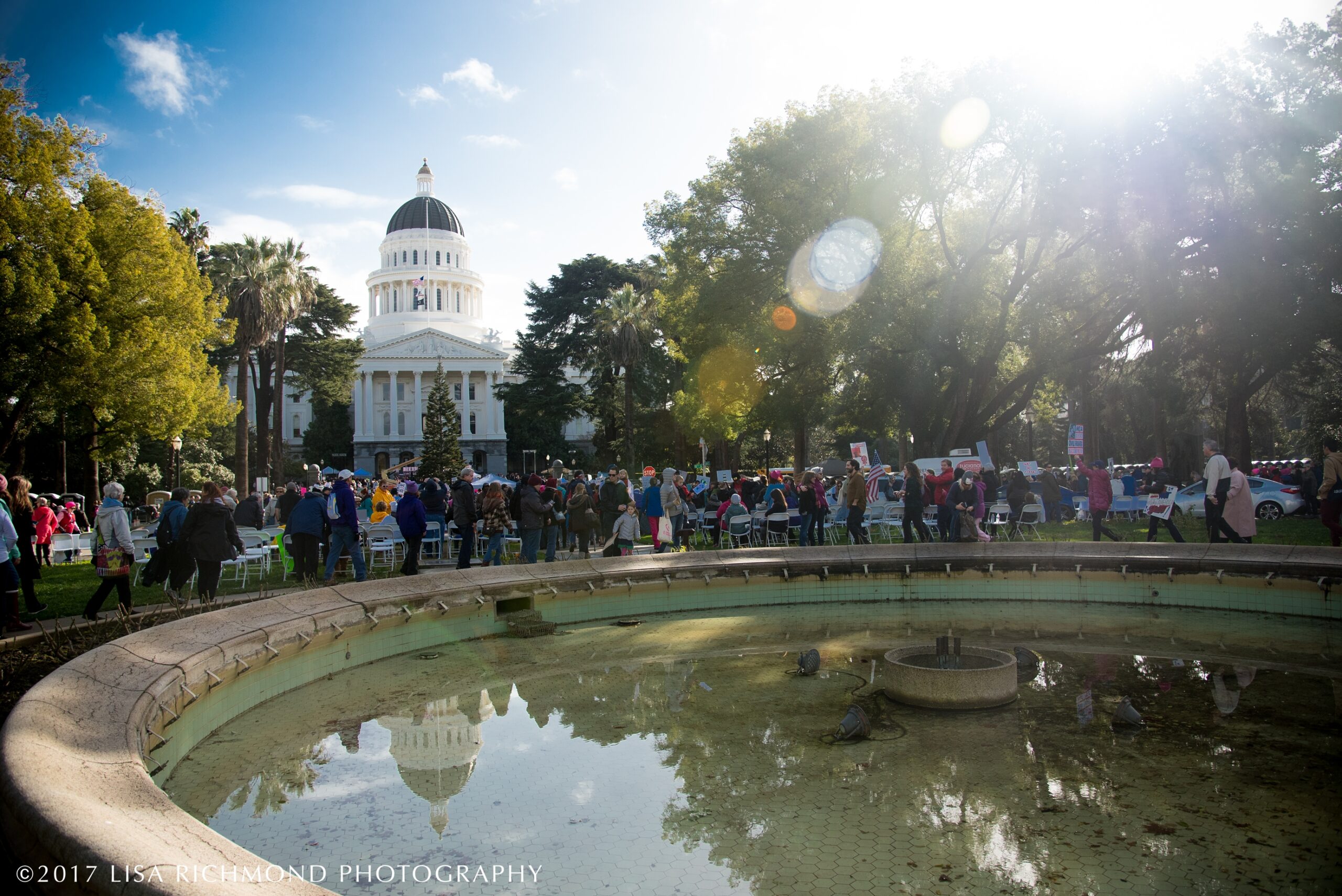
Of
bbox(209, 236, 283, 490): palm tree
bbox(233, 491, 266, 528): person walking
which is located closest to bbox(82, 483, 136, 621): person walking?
bbox(233, 491, 266, 528): person walking

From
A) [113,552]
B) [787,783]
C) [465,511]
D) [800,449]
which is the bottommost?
[787,783]

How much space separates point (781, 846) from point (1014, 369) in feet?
96.5

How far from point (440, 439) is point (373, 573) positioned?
4625 cm

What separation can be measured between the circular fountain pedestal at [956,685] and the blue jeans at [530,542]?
706cm

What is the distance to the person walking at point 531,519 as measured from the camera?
12.7 metres

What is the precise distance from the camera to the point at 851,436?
53.4 metres

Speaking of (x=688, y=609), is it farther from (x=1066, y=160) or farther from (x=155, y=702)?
(x=1066, y=160)

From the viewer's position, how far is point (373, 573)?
13523 mm

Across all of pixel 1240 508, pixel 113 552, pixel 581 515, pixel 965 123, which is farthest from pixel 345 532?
pixel 965 123

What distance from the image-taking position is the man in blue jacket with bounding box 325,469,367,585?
11.6 m

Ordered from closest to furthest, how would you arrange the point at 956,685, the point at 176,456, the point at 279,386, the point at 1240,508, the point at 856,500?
the point at 956,685 → the point at 1240,508 → the point at 856,500 → the point at 176,456 → the point at 279,386

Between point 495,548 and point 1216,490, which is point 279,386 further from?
point 1216,490

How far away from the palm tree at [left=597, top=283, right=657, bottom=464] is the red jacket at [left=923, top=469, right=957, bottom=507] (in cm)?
2723

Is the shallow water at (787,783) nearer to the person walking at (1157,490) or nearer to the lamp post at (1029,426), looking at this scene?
the person walking at (1157,490)
